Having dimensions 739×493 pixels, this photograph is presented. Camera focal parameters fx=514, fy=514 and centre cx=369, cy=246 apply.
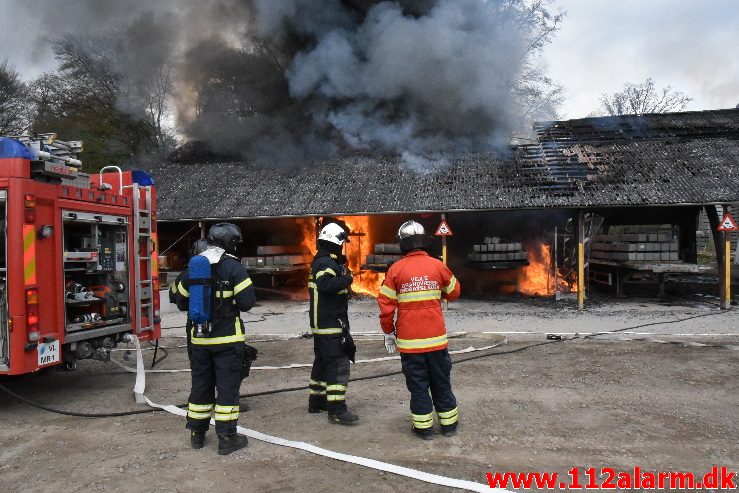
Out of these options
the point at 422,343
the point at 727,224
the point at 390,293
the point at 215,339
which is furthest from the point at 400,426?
the point at 727,224

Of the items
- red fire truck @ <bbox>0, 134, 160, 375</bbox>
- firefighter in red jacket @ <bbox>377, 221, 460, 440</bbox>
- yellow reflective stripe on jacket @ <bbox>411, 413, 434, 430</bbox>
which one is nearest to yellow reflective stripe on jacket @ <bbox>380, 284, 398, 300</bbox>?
firefighter in red jacket @ <bbox>377, 221, 460, 440</bbox>

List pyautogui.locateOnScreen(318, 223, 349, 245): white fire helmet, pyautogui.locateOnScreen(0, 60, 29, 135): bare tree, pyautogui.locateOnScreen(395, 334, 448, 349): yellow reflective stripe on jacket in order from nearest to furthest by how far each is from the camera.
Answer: pyautogui.locateOnScreen(395, 334, 448, 349): yellow reflective stripe on jacket → pyautogui.locateOnScreen(318, 223, 349, 245): white fire helmet → pyautogui.locateOnScreen(0, 60, 29, 135): bare tree

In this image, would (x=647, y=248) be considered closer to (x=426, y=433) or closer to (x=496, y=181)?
(x=496, y=181)

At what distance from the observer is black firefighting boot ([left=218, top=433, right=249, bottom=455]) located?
3.92 metres

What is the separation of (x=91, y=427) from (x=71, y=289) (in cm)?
153

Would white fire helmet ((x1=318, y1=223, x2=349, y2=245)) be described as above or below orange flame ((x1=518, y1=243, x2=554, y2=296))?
above

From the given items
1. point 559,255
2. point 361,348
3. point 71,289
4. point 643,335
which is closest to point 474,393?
point 361,348

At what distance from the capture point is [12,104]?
23734 mm

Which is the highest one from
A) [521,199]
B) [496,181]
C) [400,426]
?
[496,181]

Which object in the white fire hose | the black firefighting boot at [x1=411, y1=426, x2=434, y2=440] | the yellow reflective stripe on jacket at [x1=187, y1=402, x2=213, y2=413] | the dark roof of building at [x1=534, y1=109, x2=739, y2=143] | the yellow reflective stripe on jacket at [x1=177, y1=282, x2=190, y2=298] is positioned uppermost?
the dark roof of building at [x1=534, y1=109, x2=739, y2=143]

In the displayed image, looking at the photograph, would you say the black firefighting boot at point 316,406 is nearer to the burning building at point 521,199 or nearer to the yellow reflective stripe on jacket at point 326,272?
the yellow reflective stripe on jacket at point 326,272

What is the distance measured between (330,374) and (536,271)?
1231 cm

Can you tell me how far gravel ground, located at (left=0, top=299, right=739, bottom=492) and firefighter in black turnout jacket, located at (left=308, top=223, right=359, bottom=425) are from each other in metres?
0.25

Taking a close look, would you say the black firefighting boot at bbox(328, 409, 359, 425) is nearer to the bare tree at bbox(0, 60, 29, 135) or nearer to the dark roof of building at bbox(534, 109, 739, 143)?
the dark roof of building at bbox(534, 109, 739, 143)
